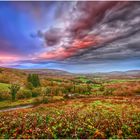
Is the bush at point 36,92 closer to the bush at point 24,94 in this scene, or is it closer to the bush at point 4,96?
the bush at point 24,94

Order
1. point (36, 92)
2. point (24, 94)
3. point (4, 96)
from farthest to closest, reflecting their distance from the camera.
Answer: point (36, 92) → point (24, 94) → point (4, 96)

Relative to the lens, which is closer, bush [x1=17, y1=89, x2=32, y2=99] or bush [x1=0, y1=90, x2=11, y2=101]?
bush [x1=0, y1=90, x2=11, y2=101]

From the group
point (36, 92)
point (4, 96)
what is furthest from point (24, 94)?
point (4, 96)

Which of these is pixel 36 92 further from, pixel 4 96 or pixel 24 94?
pixel 4 96

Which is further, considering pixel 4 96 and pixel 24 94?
pixel 24 94

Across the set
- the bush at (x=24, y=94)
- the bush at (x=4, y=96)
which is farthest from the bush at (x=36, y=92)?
the bush at (x=4, y=96)

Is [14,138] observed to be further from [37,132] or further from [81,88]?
[81,88]

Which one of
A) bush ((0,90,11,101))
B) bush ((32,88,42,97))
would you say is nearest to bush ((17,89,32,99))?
bush ((32,88,42,97))

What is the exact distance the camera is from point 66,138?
27.7ft

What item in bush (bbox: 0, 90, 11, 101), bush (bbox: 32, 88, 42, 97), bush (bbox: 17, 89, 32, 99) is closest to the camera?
bush (bbox: 0, 90, 11, 101)

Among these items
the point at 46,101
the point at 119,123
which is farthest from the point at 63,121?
the point at 46,101

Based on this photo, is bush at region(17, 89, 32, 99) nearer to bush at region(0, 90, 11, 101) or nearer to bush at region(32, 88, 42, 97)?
bush at region(32, 88, 42, 97)

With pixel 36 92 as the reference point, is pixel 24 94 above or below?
below

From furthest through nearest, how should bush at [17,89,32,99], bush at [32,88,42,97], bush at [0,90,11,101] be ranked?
1. bush at [32,88,42,97]
2. bush at [17,89,32,99]
3. bush at [0,90,11,101]
